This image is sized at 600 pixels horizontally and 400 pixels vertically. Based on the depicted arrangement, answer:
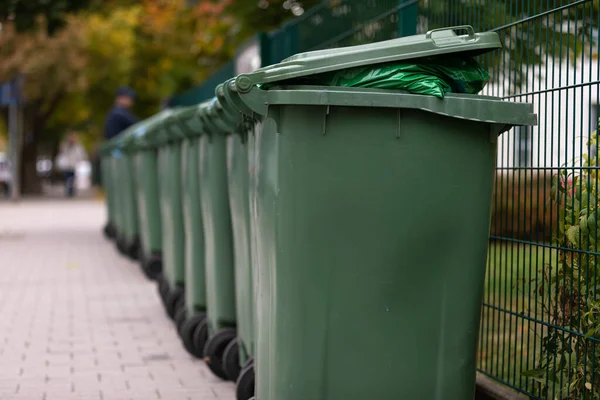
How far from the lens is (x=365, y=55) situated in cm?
395

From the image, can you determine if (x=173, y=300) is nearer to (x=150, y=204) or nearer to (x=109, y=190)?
(x=150, y=204)

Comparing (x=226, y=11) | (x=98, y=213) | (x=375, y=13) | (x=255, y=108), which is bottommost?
(x=98, y=213)

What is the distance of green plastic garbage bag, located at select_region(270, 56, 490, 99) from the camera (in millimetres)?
3916

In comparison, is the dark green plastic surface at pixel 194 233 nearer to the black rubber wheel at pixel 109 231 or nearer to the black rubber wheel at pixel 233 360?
the black rubber wheel at pixel 233 360

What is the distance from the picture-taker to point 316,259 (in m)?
3.92

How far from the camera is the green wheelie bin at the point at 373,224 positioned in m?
3.88

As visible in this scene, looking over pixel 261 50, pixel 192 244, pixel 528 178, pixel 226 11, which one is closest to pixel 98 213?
pixel 226 11

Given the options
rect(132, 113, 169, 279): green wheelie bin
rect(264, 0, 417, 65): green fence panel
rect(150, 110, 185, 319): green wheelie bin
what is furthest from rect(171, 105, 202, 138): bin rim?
rect(132, 113, 169, 279): green wheelie bin

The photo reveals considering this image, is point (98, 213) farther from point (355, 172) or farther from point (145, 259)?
point (355, 172)

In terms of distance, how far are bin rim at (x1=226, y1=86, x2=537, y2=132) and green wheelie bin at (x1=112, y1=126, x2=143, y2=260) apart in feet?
26.4

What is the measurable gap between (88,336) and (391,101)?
427cm

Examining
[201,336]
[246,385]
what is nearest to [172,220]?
[201,336]

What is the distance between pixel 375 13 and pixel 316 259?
3.15 meters

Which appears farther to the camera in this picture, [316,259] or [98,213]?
[98,213]
